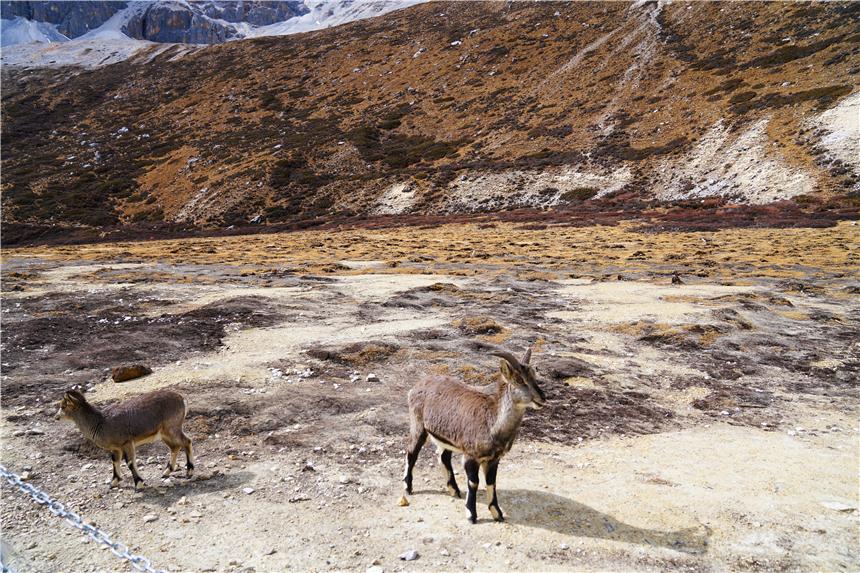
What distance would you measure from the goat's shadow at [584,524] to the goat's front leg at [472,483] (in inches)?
20.9

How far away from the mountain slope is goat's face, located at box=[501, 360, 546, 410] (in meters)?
52.4

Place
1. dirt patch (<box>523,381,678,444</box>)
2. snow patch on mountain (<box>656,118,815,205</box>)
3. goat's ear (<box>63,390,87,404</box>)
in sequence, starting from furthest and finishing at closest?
snow patch on mountain (<box>656,118,815,205</box>) < dirt patch (<box>523,381,678,444</box>) < goat's ear (<box>63,390,87,404</box>)

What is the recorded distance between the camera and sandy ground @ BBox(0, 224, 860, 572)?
21.9 ft

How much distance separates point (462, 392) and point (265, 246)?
46.0m

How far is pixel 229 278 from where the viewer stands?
96.6 ft

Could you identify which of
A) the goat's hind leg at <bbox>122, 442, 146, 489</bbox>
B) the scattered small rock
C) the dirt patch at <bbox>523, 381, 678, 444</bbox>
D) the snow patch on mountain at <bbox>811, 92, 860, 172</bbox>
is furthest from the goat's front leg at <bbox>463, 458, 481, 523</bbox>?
the snow patch on mountain at <bbox>811, 92, 860, 172</bbox>

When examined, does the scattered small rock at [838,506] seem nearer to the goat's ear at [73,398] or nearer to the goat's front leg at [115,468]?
the goat's front leg at [115,468]

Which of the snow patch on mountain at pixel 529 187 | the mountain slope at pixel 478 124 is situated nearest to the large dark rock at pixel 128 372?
the mountain slope at pixel 478 124

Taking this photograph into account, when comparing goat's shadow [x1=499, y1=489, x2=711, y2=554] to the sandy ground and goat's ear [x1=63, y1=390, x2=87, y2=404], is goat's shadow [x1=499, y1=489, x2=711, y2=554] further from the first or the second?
goat's ear [x1=63, y1=390, x2=87, y2=404]

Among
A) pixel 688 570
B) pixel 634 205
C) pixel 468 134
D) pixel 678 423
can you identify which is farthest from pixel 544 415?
pixel 468 134

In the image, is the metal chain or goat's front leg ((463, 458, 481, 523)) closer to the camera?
the metal chain

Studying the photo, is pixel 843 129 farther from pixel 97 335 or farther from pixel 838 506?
pixel 97 335

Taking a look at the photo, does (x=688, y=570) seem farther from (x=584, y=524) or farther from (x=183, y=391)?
(x=183, y=391)

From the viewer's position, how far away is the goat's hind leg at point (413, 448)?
25.1 ft
